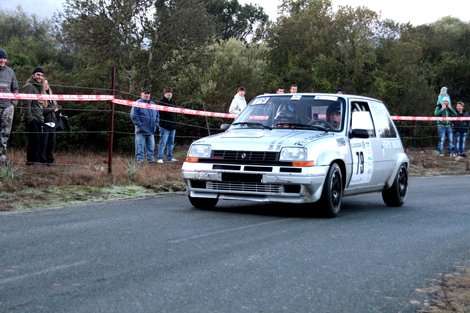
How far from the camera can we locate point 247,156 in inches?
370

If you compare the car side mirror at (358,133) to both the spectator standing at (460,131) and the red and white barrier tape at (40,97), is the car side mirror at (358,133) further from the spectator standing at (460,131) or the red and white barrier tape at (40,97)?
the spectator standing at (460,131)

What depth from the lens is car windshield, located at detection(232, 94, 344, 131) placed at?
10.3 m

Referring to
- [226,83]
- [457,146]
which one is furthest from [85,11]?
[457,146]

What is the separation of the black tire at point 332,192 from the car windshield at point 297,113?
784mm

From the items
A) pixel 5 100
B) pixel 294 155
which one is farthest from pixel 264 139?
pixel 5 100

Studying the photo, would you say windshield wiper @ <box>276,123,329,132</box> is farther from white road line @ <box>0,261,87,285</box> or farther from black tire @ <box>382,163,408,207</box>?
white road line @ <box>0,261,87,285</box>

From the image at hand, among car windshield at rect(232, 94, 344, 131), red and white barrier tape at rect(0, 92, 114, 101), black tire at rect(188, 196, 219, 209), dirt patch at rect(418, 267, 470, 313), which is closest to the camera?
dirt patch at rect(418, 267, 470, 313)

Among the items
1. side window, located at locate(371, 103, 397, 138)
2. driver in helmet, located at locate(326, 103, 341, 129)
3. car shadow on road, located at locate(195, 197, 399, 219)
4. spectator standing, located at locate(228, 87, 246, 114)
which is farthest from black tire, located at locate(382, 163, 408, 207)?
spectator standing, located at locate(228, 87, 246, 114)

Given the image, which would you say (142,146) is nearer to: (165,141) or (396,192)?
(165,141)

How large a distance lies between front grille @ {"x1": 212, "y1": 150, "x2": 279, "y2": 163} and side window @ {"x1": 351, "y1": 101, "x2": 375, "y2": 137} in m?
1.89

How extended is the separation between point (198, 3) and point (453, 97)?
26.2 metres

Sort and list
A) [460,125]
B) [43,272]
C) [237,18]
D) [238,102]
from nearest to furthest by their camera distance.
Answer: [43,272], [238,102], [460,125], [237,18]

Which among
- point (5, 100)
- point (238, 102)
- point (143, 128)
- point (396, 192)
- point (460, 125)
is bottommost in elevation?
point (396, 192)

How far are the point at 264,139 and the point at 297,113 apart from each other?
1094 millimetres
